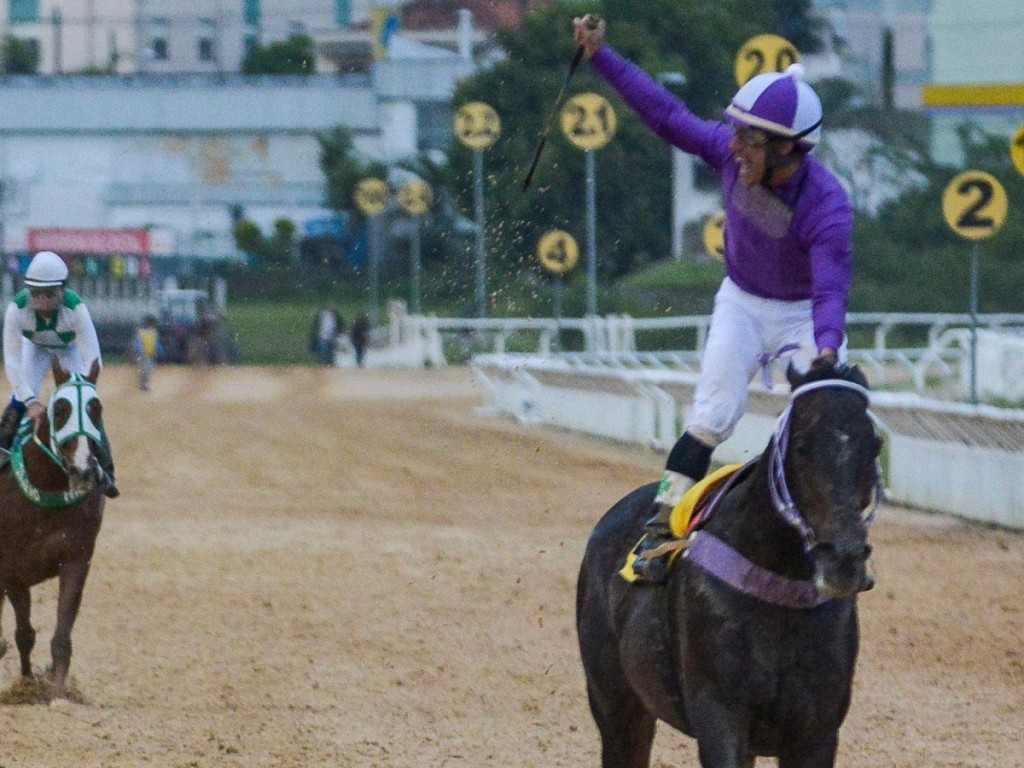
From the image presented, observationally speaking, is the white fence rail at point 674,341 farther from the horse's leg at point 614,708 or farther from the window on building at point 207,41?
the window on building at point 207,41

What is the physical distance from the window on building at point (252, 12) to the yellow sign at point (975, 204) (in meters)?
53.7

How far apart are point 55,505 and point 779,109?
5.40 metres

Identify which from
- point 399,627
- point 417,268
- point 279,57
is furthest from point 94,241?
point 399,627

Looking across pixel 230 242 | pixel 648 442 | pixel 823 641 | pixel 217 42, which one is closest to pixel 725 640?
pixel 823 641

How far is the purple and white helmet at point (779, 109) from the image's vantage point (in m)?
5.41

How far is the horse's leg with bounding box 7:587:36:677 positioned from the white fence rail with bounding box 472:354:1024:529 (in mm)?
2963

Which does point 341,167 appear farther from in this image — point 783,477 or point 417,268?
point 783,477

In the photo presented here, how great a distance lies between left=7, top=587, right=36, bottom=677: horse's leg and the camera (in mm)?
9867

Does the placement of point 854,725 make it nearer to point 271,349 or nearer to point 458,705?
point 458,705

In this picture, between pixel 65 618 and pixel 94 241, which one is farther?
pixel 94 241

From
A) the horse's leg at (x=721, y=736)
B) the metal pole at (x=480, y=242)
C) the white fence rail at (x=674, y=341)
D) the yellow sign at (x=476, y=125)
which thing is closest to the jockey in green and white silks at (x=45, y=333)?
the horse's leg at (x=721, y=736)

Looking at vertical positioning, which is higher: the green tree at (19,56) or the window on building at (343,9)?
the window on building at (343,9)

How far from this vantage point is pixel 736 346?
5.79 meters

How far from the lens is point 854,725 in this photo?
8500 mm
